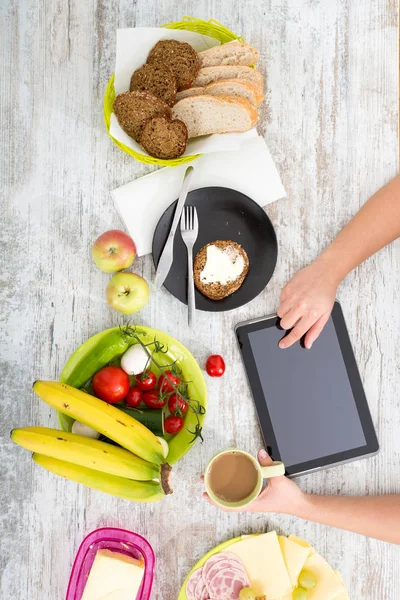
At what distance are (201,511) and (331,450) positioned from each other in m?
0.30

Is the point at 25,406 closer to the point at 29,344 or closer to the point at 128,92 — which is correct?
the point at 29,344

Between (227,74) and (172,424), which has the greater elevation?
(227,74)

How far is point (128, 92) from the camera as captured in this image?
3.33 ft

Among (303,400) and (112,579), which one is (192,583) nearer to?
(112,579)

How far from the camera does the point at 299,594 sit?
1057mm

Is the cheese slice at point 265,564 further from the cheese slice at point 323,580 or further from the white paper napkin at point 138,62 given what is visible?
the white paper napkin at point 138,62

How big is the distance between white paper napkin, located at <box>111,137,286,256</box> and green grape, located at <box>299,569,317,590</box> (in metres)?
Result: 0.73

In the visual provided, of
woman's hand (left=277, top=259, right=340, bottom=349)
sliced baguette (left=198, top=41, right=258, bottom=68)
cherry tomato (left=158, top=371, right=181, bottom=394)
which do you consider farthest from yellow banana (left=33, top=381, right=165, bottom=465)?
sliced baguette (left=198, top=41, right=258, bottom=68)

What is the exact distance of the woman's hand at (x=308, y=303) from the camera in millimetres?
1072

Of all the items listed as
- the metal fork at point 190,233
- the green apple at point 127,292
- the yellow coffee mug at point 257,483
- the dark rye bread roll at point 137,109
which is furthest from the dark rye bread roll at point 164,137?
the yellow coffee mug at point 257,483

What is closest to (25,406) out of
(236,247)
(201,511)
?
(201,511)

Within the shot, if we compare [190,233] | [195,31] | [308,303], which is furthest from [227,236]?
[195,31]

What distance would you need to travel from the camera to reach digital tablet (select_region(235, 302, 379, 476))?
1099mm

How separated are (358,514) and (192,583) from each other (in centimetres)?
36
